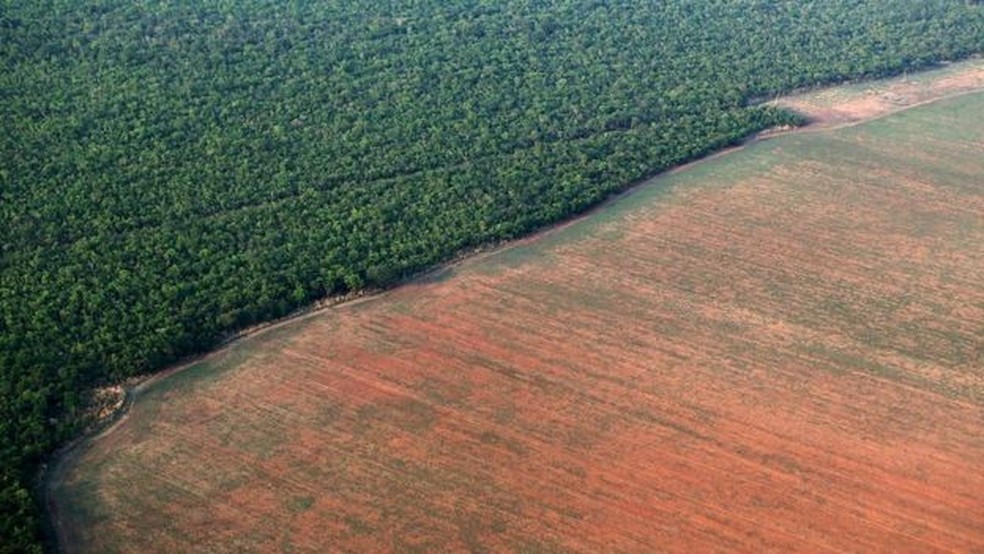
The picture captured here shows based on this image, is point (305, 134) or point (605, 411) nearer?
point (605, 411)

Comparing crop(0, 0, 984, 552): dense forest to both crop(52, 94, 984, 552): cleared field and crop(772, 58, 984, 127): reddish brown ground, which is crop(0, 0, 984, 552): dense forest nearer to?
crop(772, 58, 984, 127): reddish brown ground

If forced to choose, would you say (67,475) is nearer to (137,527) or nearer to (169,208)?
(137,527)

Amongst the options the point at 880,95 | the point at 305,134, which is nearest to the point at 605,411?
the point at 305,134

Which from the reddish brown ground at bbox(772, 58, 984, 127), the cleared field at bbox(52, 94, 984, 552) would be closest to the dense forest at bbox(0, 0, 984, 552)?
the reddish brown ground at bbox(772, 58, 984, 127)

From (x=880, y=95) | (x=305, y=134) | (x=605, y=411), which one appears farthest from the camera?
(x=880, y=95)

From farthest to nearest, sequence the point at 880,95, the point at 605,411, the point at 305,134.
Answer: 1. the point at 880,95
2. the point at 305,134
3. the point at 605,411

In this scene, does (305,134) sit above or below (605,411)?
above

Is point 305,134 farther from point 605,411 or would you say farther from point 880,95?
point 880,95

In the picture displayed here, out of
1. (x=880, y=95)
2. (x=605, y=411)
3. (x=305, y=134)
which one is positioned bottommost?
(x=605, y=411)
